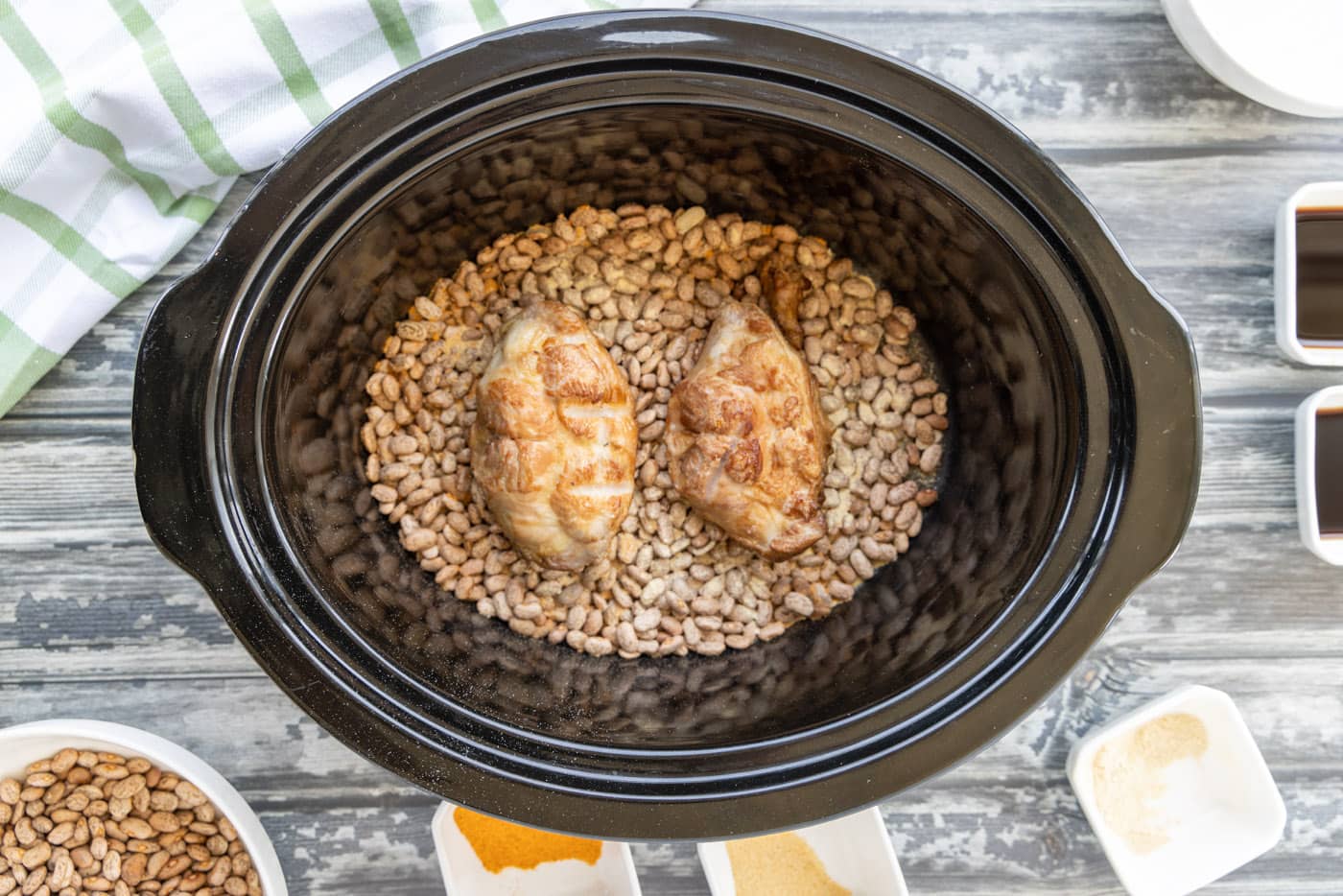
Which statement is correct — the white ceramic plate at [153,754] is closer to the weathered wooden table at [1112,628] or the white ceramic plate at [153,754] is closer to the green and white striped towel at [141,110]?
the weathered wooden table at [1112,628]

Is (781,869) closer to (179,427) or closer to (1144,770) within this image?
(1144,770)

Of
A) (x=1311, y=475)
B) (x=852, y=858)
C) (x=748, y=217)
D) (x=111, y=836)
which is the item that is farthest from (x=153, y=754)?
(x=1311, y=475)

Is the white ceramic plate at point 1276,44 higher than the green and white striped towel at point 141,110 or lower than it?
lower

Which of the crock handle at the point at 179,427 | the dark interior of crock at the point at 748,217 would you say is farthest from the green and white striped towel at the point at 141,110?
the crock handle at the point at 179,427

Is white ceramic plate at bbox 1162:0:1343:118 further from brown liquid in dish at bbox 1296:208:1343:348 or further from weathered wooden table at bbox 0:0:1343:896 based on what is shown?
brown liquid in dish at bbox 1296:208:1343:348

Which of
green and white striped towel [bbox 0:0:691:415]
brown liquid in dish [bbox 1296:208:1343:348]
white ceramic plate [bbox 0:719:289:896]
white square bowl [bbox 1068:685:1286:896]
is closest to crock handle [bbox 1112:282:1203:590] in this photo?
white square bowl [bbox 1068:685:1286:896]

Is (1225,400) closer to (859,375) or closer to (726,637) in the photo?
(859,375)

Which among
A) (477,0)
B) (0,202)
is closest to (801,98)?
(477,0)
